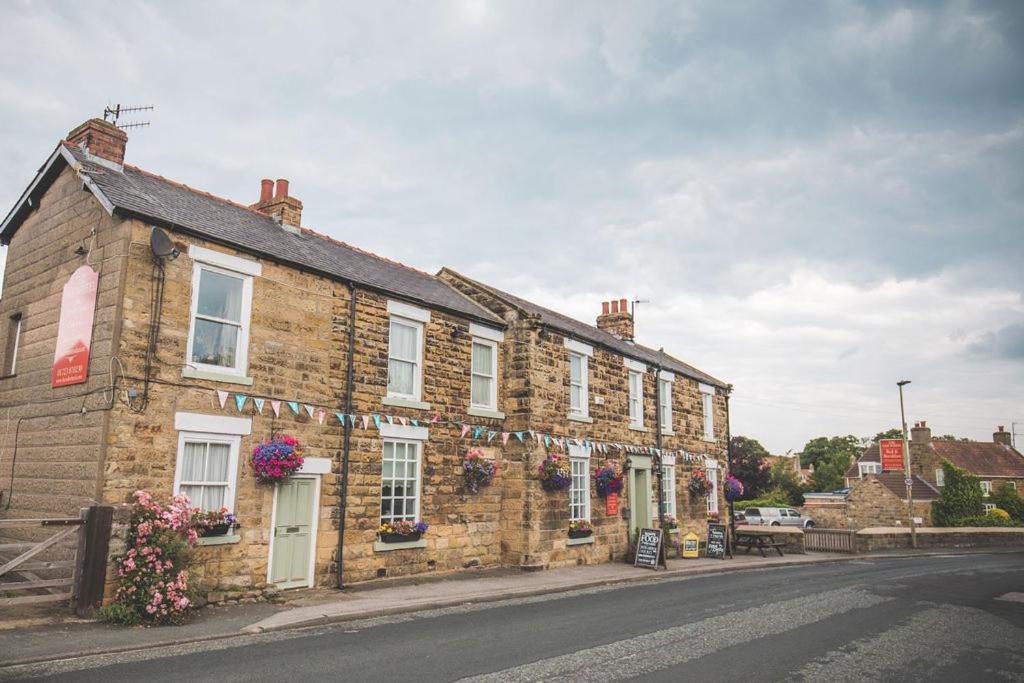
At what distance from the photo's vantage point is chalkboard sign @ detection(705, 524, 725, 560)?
2153 cm

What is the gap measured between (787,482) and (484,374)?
4959cm

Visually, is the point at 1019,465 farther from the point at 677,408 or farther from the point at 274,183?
the point at 274,183

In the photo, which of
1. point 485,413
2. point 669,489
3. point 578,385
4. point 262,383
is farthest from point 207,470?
point 669,489

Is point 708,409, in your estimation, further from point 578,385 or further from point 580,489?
point 580,489

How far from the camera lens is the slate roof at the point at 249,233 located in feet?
37.5

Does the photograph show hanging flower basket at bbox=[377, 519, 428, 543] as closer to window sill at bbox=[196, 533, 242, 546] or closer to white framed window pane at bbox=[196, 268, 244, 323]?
window sill at bbox=[196, 533, 242, 546]

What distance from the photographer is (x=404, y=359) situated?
49.2 feet

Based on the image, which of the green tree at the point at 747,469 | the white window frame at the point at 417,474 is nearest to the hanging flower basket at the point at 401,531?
the white window frame at the point at 417,474

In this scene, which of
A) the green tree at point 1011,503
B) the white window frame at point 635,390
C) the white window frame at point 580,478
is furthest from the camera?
the green tree at point 1011,503

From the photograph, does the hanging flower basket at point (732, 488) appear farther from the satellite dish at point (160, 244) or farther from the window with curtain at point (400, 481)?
the satellite dish at point (160, 244)

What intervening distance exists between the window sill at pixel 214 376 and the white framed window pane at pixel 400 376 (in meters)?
3.46

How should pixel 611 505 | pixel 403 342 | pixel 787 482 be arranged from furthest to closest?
pixel 787 482 < pixel 611 505 < pixel 403 342

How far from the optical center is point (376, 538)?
1370 cm

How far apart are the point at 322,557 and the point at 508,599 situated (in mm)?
3603
